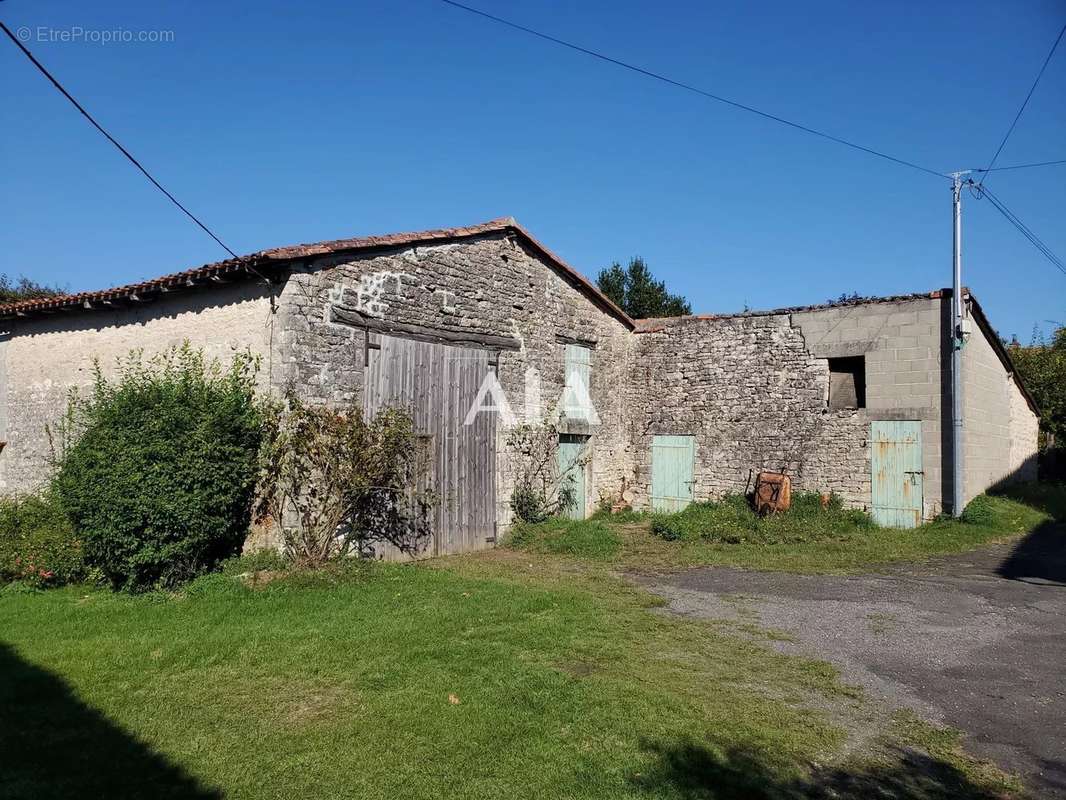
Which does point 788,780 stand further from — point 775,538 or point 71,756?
point 775,538

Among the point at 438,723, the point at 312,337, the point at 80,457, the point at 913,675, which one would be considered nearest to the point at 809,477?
the point at 913,675

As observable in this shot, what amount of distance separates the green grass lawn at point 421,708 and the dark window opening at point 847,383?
820 cm

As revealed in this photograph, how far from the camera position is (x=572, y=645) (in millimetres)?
6160

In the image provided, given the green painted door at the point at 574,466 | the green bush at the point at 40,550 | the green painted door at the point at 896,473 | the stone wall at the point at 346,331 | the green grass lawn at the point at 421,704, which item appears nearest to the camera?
the green grass lawn at the point at 421,704

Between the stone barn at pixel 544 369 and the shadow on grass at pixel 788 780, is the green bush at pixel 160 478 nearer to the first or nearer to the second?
the stone barn at pixel 544 369

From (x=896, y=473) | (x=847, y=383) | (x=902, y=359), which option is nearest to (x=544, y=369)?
(x=847, y=383)

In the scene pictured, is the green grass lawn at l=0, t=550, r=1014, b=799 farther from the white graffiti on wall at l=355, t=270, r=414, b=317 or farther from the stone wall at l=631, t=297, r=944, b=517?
the stone wall at l=631, t=297, r=944, b=517

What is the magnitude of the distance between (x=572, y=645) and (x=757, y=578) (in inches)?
171

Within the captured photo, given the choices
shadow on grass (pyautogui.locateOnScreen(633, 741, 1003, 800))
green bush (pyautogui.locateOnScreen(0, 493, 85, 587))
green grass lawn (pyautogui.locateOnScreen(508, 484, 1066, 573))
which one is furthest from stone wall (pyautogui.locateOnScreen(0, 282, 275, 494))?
shadow on grass (pyautogui.locateOnScreen(633, 741, 1003, 800))

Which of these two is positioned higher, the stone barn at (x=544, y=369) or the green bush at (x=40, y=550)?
the stone barn at (x=544, y=369)

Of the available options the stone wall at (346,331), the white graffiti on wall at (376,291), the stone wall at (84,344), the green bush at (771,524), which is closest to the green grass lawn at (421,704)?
the stone wall at (346,331)

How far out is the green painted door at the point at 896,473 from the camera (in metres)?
12.8

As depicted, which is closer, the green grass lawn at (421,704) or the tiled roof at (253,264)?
the green grass lawn at (421,704)

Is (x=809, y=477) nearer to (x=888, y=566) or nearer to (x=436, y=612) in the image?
(x=888, y=566)
